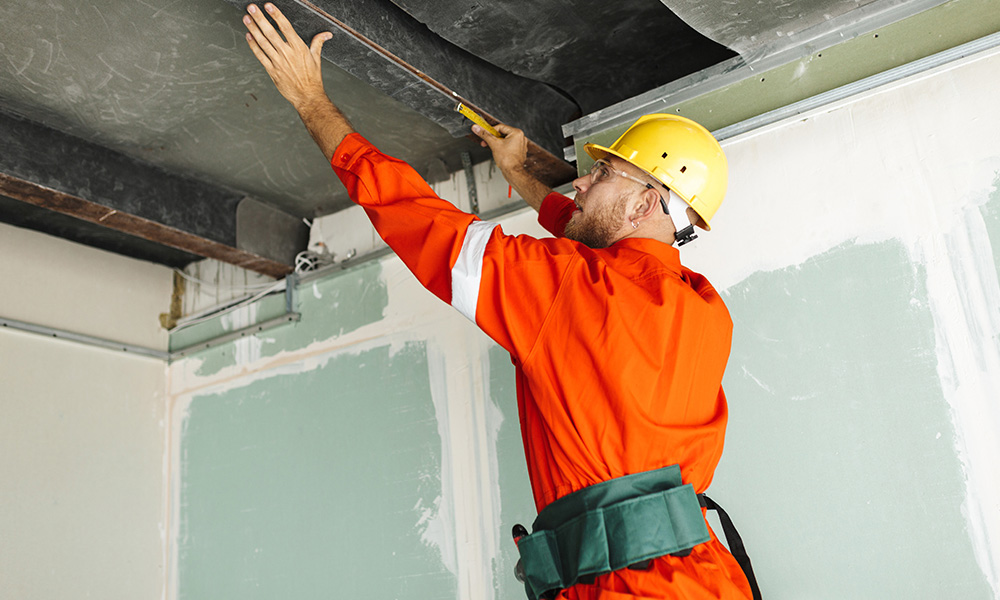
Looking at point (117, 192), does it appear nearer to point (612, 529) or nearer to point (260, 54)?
point (260, 54)

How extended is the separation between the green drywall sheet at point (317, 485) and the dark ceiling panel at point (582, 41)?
1160 millimetres

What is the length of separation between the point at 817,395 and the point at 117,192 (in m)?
2.50

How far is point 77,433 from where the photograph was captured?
10.9 ft

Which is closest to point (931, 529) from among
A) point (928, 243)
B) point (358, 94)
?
point (928, 243)

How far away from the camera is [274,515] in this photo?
10.5ft

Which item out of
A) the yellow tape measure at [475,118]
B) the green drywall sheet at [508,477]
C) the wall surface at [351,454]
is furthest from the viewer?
the wall surface at [351,454]

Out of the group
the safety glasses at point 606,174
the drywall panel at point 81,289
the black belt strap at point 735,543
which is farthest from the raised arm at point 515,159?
the drywall panel at point 81,289

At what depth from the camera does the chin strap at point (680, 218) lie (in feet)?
6.15

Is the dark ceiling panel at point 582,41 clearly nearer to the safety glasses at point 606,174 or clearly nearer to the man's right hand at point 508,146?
the man's right hand at point 508,146

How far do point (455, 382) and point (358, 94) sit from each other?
1.07 m

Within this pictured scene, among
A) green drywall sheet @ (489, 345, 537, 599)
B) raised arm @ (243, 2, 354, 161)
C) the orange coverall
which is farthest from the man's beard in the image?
green drywall sheet @ (489, 345, 537, 599)

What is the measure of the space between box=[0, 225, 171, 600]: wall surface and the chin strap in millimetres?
2769

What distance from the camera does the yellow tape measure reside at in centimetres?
231

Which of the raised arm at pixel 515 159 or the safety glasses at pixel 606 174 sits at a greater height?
the raised arm at pixel 515 159
